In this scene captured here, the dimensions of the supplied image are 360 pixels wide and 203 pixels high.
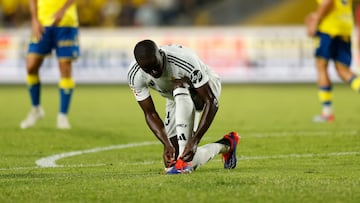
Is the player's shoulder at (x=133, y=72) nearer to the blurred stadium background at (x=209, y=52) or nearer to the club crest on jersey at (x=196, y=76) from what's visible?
the club crest on jersey at (x=196, y=76)

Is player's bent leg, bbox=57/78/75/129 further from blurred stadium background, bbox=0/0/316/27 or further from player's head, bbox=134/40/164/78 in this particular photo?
blurred stadium background, bbox=0/0/316/27

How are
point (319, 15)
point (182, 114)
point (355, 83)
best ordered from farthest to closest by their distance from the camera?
point (319, 15)
point (355, 83)
point (182, 114)

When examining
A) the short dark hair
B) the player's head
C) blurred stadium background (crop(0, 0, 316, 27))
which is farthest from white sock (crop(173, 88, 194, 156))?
blurred stadium background (crop(0, 0, 316, 27))

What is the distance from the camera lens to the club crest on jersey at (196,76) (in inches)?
307

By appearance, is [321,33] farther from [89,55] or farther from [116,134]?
[89,55]

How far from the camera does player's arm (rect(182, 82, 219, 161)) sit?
25.2ft

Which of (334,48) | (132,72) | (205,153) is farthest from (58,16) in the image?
(205,153)

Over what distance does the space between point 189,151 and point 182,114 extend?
335mm

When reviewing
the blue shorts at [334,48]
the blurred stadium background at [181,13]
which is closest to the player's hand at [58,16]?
the blue shorts at [334,48]

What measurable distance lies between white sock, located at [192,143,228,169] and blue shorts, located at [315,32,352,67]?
6768 mm

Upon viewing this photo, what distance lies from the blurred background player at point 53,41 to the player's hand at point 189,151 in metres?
5.42

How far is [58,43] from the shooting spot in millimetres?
12898

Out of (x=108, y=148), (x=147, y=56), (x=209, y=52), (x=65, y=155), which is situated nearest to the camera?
(x=147, y=56)

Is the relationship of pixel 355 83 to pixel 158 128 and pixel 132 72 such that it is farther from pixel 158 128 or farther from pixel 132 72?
pixel 132 72
